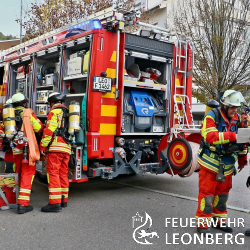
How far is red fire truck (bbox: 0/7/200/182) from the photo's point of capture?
5.37 m

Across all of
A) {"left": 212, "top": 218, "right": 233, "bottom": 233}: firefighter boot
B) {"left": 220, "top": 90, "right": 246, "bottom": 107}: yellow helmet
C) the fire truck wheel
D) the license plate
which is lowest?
{"left": 212, "top": 218, "right": 233, "bottom": 233}: firefighter boot

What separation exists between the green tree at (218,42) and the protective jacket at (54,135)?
33.8 ft

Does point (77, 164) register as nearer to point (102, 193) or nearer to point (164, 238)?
point (102, 193)

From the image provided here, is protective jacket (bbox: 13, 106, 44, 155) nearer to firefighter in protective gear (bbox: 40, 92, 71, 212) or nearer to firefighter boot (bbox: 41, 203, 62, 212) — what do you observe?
firefighter in protective gear (bbox: 40, 92, 71, 212)

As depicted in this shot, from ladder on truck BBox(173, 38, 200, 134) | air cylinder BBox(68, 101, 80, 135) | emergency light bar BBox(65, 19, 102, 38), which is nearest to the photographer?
air cylinder BBox(68, 101, 80, 135)

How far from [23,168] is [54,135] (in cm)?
67

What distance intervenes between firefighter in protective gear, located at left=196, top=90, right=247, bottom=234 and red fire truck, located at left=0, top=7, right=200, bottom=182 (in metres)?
1.21

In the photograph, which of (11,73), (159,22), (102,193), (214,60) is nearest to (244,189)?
(102,193)

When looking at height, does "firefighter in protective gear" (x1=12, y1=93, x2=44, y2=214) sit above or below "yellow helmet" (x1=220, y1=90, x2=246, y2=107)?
below

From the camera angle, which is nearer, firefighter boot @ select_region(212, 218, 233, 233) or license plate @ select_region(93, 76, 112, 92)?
firefighter boot @ select_region(212, 218, 233, 233)

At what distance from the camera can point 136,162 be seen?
5.76m

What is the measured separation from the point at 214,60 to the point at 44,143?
1103 cm

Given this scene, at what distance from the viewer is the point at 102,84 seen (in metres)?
5.38

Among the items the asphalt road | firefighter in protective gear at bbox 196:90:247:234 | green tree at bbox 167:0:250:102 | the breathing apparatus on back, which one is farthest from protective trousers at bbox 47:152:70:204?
green tree at bbox 167:0:250:102
